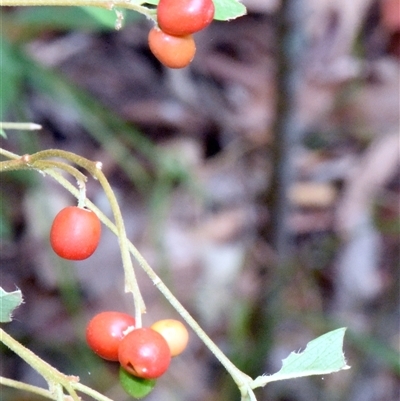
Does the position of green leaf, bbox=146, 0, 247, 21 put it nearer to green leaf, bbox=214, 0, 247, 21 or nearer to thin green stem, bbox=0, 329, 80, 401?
green leaf, bbox=214, 0, 247, 21

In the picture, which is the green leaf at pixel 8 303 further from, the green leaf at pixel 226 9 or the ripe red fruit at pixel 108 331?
the green leaf at pixel 226 9

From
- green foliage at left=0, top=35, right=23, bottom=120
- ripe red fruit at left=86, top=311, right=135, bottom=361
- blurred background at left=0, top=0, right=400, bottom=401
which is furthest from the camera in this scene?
blurred background at left=0, top=0, right=400, bottom=401

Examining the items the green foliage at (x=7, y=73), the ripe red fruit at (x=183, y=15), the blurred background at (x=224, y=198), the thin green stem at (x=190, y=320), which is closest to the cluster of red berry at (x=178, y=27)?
the ripe red fruit at (x=183, y=15)

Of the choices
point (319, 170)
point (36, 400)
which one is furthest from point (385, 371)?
point (36, 400)

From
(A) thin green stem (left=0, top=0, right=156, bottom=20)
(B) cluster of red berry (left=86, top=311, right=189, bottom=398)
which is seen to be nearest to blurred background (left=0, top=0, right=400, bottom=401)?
(B) cluster of red berry (left=86, top=311, right=189, bottom=398)

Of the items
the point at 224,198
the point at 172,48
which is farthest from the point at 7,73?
the point at 224,198
